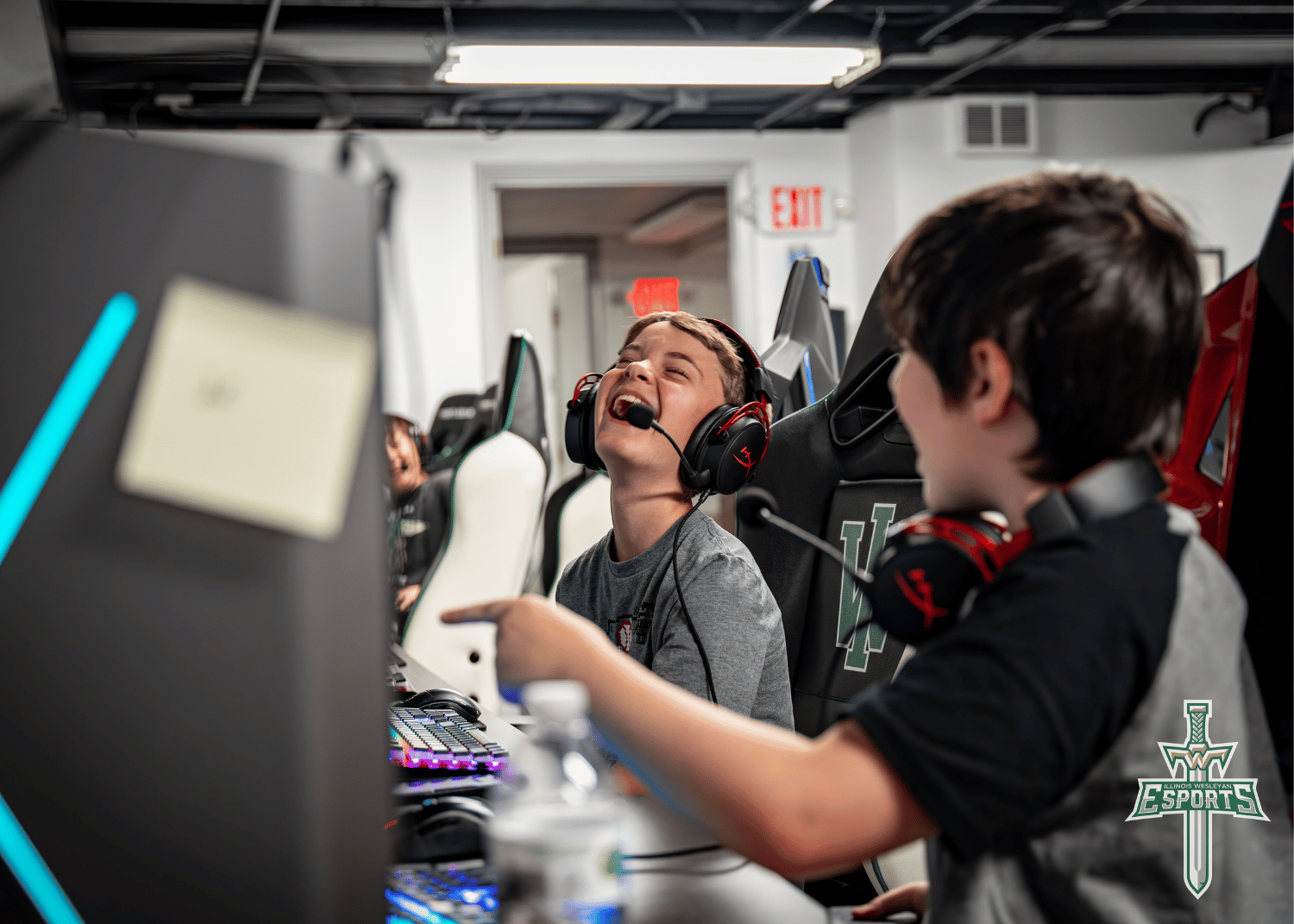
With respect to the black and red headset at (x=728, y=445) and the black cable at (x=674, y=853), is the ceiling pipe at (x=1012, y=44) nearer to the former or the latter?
the black and red headset at (x=728, y=445)

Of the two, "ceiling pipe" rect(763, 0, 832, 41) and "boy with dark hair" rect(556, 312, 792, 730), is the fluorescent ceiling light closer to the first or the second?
"ceiling pipe" rect(763, 0, 832, 41)

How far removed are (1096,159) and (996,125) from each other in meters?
0.71

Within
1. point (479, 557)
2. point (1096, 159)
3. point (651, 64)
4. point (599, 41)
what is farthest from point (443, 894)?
point (1096, 159)

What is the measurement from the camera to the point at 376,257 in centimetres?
55

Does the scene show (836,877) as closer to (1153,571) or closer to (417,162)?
(1153,571)

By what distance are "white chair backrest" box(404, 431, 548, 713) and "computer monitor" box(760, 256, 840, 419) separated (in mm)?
723

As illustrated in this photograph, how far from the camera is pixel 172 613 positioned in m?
0.52

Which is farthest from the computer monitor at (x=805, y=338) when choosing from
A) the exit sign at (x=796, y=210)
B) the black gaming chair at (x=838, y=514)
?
the exit sign at (x=796, y=210)

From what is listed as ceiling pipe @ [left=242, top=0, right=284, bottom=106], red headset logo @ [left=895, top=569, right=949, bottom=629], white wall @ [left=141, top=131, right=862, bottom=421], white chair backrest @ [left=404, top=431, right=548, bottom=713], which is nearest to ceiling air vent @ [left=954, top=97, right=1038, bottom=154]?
white wall @ [left=141, top=131, right=862, bottom=421]

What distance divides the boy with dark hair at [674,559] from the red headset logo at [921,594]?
55 cm

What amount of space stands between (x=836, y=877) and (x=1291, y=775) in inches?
19.0

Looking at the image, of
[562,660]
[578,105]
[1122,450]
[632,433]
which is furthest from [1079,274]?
[578,105]

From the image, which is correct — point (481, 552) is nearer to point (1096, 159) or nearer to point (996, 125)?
point (996, 125)

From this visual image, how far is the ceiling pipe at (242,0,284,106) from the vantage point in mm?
4191
